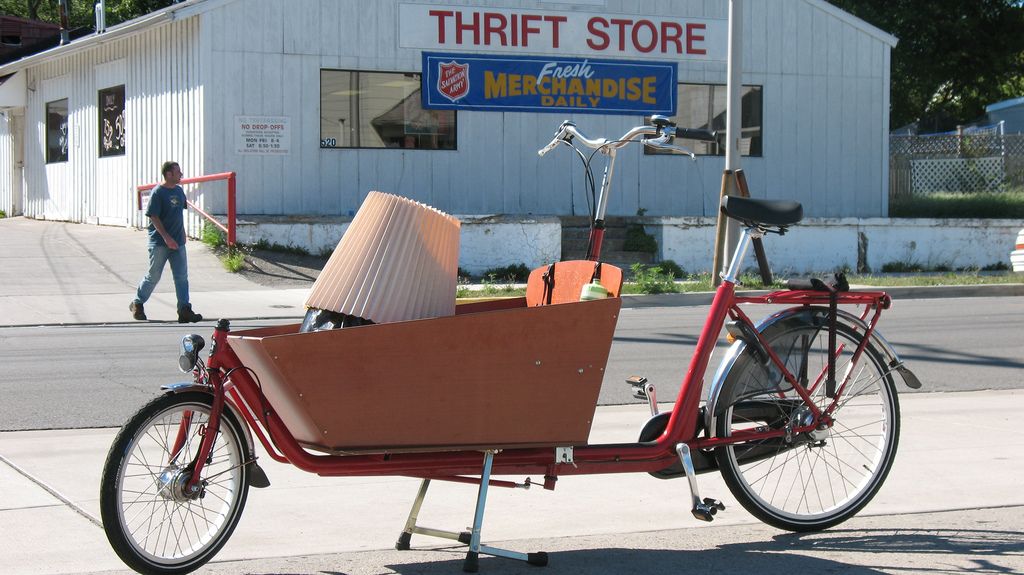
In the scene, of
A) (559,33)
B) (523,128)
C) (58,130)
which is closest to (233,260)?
(523,128)

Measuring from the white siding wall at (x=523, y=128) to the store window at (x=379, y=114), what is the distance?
0.63 feet

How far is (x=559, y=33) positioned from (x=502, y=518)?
17339 millimetres

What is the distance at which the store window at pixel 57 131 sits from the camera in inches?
986

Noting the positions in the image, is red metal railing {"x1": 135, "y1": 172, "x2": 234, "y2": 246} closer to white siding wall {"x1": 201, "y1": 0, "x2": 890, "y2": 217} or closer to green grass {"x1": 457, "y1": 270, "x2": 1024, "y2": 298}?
white siding wall {"x1": 201, "y1": 0, "x2": 890, "y2": 217}

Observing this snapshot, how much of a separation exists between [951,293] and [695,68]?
7619 millimetres

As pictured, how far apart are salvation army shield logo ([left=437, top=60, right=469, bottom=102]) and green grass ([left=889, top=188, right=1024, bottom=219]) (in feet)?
32.0

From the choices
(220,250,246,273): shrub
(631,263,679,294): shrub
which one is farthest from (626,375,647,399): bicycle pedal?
(220,250,246,273): shrub

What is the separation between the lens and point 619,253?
20.5 meters

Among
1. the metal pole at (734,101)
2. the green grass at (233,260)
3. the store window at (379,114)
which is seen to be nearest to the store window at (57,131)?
the store window at (379,114)

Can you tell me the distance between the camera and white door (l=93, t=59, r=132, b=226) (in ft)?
73.5

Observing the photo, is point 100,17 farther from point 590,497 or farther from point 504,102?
point 590,497

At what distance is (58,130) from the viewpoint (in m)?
25.4

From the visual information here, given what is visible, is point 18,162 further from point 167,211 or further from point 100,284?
point 167,211

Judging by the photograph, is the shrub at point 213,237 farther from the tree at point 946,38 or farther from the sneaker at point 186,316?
the tree at point 946,38
